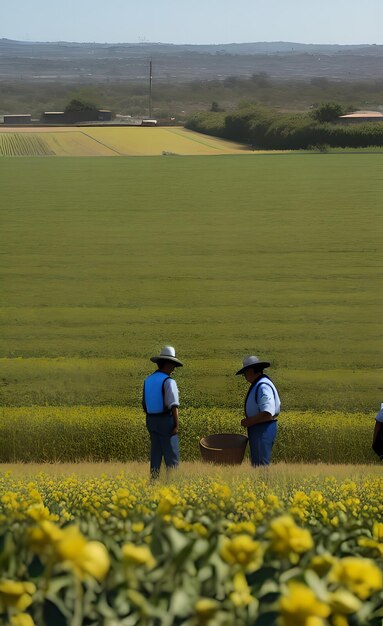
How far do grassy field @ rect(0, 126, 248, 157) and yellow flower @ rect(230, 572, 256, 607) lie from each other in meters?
38.8

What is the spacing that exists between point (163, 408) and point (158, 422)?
17cm

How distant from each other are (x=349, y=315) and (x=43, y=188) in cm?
2245

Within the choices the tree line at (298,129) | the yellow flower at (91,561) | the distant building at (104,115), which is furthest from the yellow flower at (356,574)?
the distant building at (104,115)

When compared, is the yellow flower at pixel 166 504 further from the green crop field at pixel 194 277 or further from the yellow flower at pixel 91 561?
→ the green crop field at pixel 194 277

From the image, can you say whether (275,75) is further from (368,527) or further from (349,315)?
(368,527)

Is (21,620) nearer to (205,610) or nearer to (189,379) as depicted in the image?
(205,610)

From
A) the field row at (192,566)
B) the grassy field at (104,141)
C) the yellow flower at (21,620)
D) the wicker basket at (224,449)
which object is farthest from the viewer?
the grassy field at (104,141)

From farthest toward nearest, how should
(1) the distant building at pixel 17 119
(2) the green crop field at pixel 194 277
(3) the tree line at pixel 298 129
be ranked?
(1) the distant building at pixel 17 119, (3) the tree line at pixel 298 129, (2) the green crop field at pixel 194 277

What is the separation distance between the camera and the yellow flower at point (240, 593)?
273cm

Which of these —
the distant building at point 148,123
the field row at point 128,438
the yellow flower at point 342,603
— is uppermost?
the distant building at point 148,123

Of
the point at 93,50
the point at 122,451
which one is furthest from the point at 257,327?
the point at 93,50

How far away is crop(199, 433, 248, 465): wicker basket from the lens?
879 cm

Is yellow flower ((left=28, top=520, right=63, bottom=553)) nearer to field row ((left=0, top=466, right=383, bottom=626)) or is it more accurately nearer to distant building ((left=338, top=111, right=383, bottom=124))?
field row ((left=0, top=466, right=383, bottom=626))

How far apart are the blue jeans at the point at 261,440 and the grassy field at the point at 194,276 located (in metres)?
4.45
